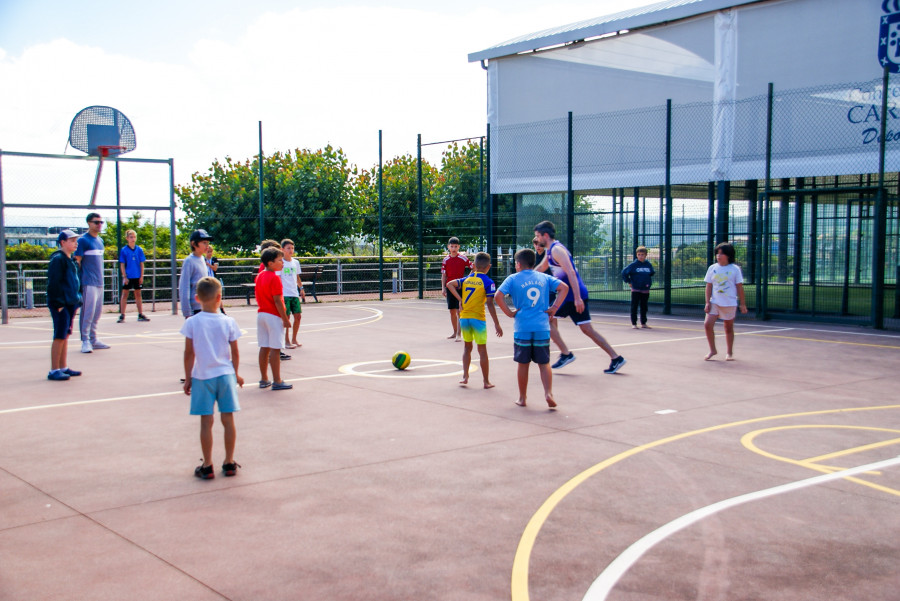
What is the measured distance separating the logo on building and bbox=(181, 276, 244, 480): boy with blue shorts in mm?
A: 14738

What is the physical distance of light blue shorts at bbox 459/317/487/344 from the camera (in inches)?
344

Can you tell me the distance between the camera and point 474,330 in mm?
8828

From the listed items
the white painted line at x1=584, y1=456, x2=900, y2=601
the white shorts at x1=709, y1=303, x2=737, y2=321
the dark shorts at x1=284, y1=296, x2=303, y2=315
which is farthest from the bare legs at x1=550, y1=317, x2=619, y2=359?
the dark shorts at x1=284, y1=296, x2=303, y2=315

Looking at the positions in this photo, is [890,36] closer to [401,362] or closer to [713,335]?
[713,335]

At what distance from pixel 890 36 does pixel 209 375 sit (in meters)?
15.2

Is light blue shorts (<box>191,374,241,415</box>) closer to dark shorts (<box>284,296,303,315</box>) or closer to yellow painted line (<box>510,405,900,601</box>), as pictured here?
yellow painted line (<box>510,405,900,601</box>)

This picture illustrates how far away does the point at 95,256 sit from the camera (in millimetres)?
12000

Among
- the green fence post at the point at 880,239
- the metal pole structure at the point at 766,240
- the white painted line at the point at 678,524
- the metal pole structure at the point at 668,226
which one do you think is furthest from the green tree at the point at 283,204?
the white painted line at the point at 678,524

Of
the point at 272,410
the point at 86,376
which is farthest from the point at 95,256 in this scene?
the point at 272,410

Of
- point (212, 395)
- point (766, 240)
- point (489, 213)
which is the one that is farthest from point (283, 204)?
point (212, 395)

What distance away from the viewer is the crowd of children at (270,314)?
5.45 metres

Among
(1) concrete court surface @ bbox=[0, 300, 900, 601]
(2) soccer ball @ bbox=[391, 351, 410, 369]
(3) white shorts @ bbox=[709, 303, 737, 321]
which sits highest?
(3) white shorts @ bbox=[709, 303, 737, 321]

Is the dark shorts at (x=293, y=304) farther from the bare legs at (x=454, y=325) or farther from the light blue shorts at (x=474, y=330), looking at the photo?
the light blue shorts at (x=474, y=330)

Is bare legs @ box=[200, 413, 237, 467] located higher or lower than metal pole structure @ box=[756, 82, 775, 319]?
lower
